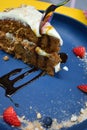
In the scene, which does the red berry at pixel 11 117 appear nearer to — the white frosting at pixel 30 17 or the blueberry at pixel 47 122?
the blueberry at pixel 47 122

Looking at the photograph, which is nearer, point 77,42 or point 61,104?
point 61,104

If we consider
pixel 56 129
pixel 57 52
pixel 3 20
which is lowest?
pixel 56 129

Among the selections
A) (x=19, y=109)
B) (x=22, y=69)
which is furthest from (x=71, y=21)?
(x=19, y=109)

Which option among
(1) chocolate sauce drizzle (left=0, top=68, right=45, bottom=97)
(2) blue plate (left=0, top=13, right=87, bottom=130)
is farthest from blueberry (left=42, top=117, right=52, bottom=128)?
(1) chocolate sauce drizzle (left=0, top=68, right=45, bottom=97)

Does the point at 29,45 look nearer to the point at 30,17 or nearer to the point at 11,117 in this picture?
the point at 30,17

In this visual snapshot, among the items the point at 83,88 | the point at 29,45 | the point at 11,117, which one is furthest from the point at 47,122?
the point at 29,45

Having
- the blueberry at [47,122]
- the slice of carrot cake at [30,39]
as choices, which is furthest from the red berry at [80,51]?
the blueberry at [47,122]

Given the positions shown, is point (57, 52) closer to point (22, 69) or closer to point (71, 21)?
point (22, 69)
